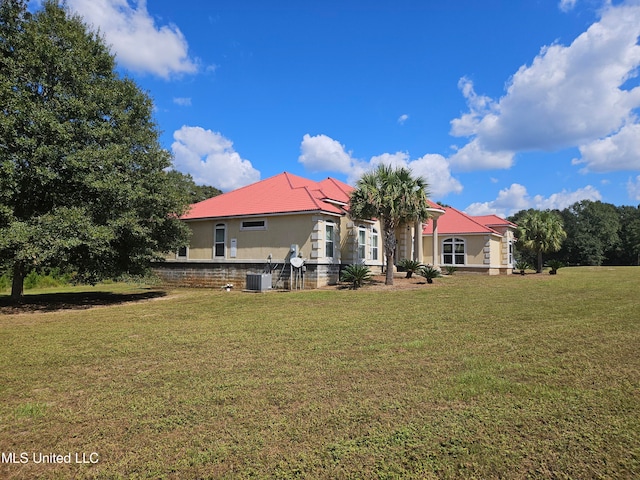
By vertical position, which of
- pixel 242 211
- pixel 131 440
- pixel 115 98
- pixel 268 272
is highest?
pixel 115 98

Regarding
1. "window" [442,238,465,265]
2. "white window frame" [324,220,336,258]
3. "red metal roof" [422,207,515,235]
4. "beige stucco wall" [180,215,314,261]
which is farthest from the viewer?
"window" [442,238,465,265]

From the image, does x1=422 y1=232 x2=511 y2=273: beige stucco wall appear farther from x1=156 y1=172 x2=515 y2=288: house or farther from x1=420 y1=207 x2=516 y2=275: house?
x1=156 y1=172 x2=515 y2=288: house

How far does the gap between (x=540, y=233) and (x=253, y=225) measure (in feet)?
75.0

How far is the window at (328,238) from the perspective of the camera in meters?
19.1

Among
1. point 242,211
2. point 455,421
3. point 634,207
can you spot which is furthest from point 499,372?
point 634,207

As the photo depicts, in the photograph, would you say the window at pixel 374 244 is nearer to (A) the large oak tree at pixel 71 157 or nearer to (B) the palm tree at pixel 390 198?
(B) the palm tree at pixel 390 198

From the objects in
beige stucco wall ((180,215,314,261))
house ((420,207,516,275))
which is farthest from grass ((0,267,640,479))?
house ((420,207,516,275))

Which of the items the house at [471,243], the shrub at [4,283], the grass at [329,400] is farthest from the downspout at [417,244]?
the shrub at [4,283]

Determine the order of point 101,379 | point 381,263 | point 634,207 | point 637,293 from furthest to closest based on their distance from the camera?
point 634,207 → point 381,263 → point 637,293 → point 101,379

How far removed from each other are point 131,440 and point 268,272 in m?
16.1

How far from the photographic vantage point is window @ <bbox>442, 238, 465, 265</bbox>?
98.3 feet

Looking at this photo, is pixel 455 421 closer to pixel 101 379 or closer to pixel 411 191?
pixel 101 379

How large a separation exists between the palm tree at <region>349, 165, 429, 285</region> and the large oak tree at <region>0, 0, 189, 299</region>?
25.8 feet

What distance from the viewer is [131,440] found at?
3582 mm
